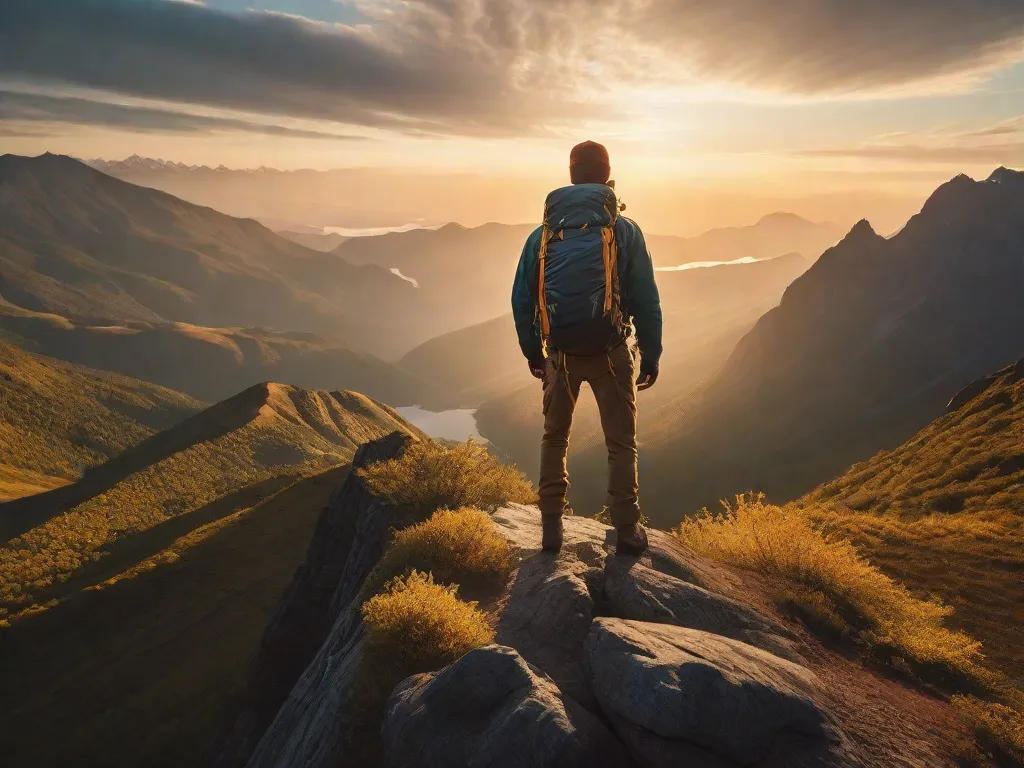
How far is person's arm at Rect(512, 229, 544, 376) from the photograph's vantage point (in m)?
7.16

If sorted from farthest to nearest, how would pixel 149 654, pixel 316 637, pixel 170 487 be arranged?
1. pixel 170 487
2. pixel 149 654
3. pixel 316 637

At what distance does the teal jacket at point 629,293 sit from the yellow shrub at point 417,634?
3.28 meters

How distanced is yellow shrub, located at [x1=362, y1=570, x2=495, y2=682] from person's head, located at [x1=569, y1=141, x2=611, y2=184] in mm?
5457

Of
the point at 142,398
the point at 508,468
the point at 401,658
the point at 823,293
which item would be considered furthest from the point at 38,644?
the point at 142,398

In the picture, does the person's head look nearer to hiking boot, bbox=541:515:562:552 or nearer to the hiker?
the hiker

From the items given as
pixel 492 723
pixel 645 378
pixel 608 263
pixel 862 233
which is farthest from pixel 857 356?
pixel 492 723

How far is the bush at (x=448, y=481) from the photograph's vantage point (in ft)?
35.2

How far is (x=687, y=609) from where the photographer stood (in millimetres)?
6543

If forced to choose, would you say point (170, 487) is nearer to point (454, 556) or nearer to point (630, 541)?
point (454, 556)

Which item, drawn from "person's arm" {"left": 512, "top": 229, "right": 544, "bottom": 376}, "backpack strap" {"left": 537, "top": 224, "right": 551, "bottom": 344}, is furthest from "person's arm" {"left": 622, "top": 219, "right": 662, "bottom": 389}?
"person's arm" {"left": 512, "top": 229, "right": 544, "bottom": 376}

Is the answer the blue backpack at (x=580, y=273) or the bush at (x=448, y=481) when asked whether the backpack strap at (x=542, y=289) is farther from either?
the bush at (x=448, y=481)

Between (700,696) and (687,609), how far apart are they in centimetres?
203

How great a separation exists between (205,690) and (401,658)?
31.8 meters

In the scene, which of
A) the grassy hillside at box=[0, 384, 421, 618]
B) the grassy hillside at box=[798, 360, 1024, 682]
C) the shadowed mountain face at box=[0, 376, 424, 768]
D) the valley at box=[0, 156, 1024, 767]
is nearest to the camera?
the grassy hillside at box=[798, 360, 1024, 682]
